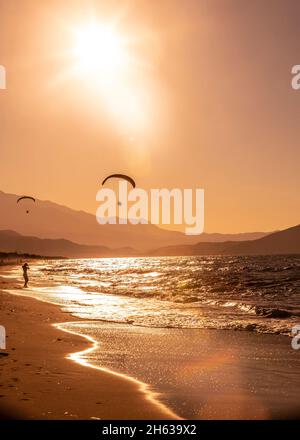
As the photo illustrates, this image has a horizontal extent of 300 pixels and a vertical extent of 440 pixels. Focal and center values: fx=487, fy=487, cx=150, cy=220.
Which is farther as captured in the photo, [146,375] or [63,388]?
[146,375]

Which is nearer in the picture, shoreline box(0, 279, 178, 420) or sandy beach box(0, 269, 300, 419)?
shoreline box(0, 279, 178, 420)

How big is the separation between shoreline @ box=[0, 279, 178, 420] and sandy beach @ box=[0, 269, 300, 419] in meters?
0.02

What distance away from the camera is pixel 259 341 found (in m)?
14.7

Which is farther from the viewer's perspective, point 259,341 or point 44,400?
point 259,341

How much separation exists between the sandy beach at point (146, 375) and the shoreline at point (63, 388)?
2 centimetres

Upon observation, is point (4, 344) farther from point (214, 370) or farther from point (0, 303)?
point (0, 303)

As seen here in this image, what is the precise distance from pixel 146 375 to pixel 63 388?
6.63 ft

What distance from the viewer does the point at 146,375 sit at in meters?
9.92

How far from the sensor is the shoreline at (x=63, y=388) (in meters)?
7.24

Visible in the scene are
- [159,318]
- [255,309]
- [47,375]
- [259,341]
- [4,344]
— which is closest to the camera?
[47,375]

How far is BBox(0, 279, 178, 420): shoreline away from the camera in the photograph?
7.24m

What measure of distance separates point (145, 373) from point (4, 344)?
14.1ft
